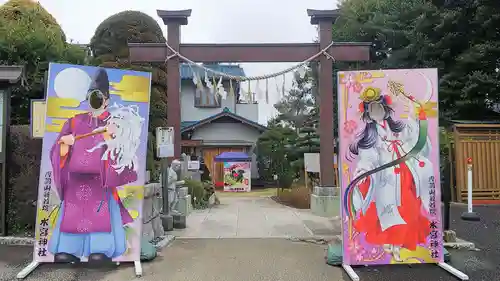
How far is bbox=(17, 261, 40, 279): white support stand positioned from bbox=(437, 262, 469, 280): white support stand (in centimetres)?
554

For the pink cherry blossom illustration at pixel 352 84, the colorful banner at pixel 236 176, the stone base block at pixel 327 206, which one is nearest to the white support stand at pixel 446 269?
the pink cherry blossom illustration at pixel 352 84

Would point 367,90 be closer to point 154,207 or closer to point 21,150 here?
point 154,207

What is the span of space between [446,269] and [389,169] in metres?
1.53

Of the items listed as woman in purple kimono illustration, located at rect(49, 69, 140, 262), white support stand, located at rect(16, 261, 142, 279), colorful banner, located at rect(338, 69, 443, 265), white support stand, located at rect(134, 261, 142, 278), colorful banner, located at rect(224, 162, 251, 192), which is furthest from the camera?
colorful banner, located at rect(224, 162, 251, 192)

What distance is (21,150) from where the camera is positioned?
7766 millimetres

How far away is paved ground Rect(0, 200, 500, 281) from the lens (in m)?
5.55

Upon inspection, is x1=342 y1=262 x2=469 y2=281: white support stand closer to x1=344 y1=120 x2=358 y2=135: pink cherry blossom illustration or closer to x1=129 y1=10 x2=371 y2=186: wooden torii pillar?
x1=344 y1=120 x2=358 y2=135: pink cherry blossom illustration

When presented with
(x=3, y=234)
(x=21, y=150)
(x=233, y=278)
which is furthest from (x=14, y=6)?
(x=233, y=278)

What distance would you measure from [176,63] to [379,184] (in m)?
6.59

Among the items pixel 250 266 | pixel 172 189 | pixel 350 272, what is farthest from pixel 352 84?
pixel 172 189

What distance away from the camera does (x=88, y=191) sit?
230 inches

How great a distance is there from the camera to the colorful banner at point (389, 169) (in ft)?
18.7

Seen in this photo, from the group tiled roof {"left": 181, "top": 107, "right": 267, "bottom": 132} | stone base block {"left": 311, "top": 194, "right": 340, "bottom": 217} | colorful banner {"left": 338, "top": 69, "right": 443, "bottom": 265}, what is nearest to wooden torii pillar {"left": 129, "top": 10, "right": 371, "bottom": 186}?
stone base block {"left": 311, "top": 194, "right": 340, "bottom": 217}

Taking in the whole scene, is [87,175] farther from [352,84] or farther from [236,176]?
[236,176]
